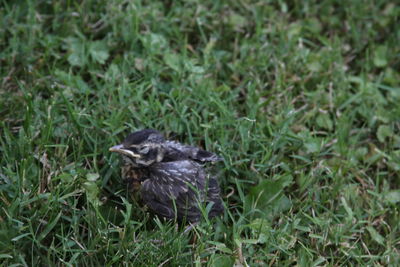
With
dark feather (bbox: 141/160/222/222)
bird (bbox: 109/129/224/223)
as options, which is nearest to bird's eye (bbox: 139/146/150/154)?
bird (bbox: 109/129/224/223)


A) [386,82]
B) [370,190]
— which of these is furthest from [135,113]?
[386,82]

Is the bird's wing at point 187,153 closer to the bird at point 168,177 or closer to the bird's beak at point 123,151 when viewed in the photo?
the bird at point 168,177

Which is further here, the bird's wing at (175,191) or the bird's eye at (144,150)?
the bird's eye at (144,150)

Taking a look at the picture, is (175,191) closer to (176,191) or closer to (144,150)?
(176,191)

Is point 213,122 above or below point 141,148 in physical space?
below

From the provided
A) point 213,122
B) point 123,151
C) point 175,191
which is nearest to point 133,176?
point 123,151

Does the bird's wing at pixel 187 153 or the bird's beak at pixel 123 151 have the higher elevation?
the bird's beak at pixel 123 151

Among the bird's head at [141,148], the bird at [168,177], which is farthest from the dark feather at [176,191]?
the bird's head at [141,148]
